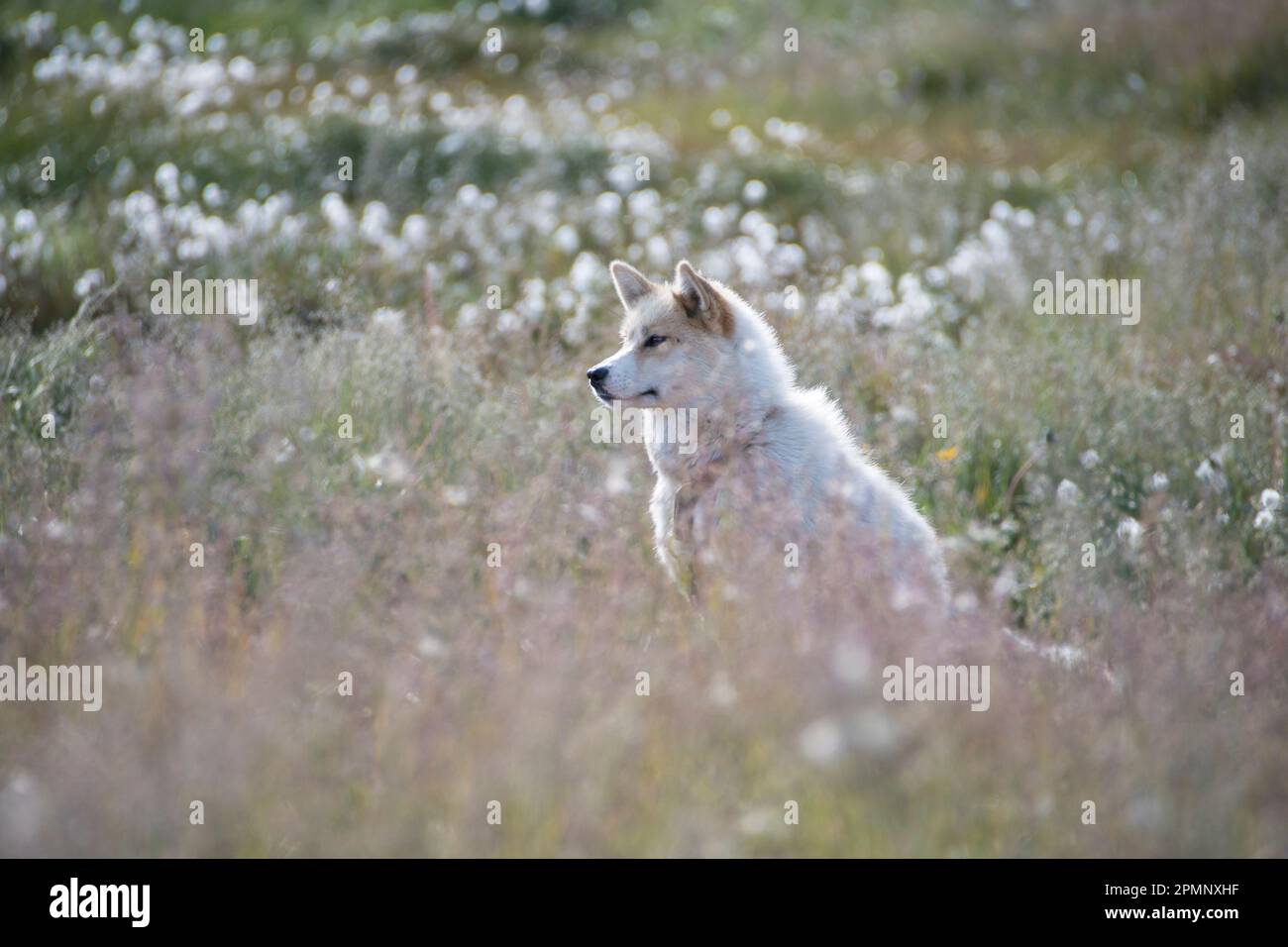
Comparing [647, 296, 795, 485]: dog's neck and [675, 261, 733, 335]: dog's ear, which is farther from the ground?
[675, 261, 733, 335]: dog's ear

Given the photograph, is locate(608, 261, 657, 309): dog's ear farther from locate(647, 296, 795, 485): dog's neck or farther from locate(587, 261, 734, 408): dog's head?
locate(647, 296, 795, 485): dog's neck

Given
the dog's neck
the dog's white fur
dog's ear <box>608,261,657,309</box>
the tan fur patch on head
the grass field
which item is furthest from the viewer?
dog's ear <box>608,261,657,309</box>

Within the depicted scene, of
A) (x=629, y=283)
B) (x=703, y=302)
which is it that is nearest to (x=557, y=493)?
(x=703, y=302)

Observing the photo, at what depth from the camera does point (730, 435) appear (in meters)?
5.10

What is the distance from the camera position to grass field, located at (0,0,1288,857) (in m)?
2.98

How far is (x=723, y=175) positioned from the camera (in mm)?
10805

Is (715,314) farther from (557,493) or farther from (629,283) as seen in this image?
(557,493)

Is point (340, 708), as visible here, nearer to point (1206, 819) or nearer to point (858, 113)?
point (1206, 819)

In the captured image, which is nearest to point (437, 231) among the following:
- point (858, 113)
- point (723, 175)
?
point (723, 175)

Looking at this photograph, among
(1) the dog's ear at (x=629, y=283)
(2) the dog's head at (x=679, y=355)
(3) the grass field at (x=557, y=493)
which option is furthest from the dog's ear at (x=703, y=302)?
(3) the grass field at (x=557, y=493)

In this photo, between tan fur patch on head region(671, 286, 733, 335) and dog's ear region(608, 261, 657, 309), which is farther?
dog's ear region(608, 261, 657, 309)

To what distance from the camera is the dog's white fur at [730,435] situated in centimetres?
471

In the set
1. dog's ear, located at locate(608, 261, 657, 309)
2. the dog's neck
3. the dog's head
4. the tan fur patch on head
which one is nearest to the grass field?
the dog's neck

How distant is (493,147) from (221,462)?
6.81 meters
